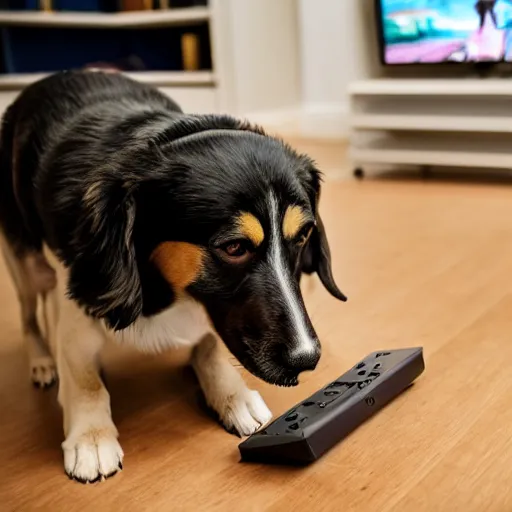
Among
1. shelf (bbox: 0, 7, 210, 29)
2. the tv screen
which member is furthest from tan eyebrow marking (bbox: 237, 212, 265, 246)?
shelf (bbox: 0, 7, 210, 29)

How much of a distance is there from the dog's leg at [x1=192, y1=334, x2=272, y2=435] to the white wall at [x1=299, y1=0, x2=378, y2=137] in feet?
11.2

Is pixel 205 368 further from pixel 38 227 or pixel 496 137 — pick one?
pixel 496 137

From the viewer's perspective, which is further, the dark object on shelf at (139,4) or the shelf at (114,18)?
the dark object on shelf at (139,4)

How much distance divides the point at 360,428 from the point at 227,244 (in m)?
0.43

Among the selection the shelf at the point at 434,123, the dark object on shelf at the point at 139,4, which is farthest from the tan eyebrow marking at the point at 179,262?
the dark object on shelf at the point at 139,4

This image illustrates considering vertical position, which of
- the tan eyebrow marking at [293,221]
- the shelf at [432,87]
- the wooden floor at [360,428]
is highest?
the shelf at [432,87]

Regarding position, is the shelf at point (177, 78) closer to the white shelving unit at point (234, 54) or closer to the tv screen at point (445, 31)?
the white shelving unit at point (234, 54)

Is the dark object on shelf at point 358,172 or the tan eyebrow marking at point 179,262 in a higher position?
the tan eyebrow marking at point 179,262

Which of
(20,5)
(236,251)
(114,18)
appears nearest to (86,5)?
(114,18)

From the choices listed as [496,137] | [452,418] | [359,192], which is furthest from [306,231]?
[496,137]

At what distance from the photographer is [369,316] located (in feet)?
6.05

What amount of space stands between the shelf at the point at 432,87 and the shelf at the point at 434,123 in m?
0.11

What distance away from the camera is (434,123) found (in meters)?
3.46

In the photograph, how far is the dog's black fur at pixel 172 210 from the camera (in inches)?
45.4
